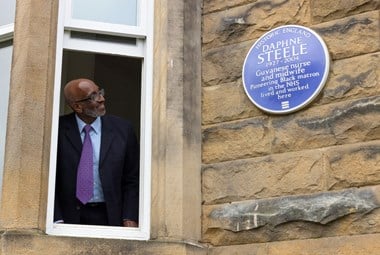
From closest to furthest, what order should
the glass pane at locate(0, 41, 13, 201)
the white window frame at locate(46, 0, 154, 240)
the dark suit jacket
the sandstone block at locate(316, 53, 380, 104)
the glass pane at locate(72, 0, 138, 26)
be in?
the sandstone block at locate(316, 53, 380, 104) → the white window frame at locate(46, 0, 154, 240) → the dark suit jacket → the glass pane at locate(0, 41, 13, 201) → the glass pane at locate(72, 0, 138, 26)

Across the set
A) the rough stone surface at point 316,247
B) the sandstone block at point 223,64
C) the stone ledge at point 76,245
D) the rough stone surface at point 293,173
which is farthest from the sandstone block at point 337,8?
the stone ledge at point 76,245

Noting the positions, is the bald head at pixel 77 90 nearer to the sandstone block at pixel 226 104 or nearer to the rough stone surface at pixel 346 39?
the sandstone block at pixel 226 104

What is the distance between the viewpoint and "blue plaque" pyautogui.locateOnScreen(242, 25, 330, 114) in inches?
175

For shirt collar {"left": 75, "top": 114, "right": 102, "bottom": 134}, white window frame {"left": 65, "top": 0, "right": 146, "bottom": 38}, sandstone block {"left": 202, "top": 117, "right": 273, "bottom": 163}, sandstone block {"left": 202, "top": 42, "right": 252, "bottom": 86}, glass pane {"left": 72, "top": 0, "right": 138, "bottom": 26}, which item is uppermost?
glass pane {"left": 72, "top": 0, "right": 138, "bottom": 26}

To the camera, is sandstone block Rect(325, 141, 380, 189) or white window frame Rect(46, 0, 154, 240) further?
white window frame Rect(46, 0, 154, 240)

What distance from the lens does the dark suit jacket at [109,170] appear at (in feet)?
15.1

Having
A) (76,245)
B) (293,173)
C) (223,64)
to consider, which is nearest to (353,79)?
(293,173)

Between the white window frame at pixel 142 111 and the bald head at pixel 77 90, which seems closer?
the white window frame at pixel 142 111

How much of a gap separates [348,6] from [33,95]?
1.79 metres

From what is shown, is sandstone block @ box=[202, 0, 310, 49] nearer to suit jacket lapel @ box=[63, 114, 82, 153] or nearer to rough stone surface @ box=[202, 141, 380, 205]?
rough stone surface @ box=[202, 141, 380, 205]

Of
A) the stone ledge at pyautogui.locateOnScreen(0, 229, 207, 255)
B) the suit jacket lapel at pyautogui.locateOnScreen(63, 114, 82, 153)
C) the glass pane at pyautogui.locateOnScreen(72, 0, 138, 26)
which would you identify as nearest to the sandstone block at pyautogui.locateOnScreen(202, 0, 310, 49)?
the glass pane at pyautogui.locateOnScreen(72, 0, 138, 26)

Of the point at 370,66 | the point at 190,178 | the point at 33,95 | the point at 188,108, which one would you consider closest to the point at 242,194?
the point at 190,178

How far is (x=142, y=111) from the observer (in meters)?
4.80

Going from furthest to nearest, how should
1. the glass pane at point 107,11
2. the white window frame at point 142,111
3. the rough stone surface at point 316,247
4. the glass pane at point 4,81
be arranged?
the glass pane at point 107,11, the glass pane at point 4,81, the white window frame at point 142,111, the rough stone surface at point 316,247
